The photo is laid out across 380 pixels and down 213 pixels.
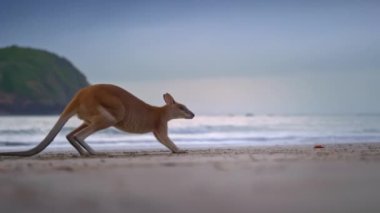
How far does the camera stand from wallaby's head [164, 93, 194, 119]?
10398mm

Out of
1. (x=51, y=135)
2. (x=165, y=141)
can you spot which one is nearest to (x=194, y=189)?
(x=51, y=135)

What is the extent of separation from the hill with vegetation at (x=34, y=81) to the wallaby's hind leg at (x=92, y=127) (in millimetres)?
31336

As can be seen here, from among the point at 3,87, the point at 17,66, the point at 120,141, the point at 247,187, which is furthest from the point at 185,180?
the point at 17,66

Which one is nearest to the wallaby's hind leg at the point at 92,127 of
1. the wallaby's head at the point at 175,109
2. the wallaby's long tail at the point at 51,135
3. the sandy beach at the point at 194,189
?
the wallaby's long tail at the point at 51,135

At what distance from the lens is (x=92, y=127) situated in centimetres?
885

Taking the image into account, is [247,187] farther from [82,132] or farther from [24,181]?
[82,132]

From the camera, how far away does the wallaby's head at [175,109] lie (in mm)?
10398

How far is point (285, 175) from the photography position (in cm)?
486

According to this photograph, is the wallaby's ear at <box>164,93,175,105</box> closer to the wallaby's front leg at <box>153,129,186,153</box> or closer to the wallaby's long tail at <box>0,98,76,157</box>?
the wallaby's front leg at <box>153,129,186,153</box>

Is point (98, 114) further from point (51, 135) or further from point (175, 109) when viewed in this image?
point (175, 109)

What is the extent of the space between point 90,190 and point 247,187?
3.73 feet

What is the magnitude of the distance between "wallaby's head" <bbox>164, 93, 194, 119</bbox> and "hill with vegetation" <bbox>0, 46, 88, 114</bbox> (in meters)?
30.3

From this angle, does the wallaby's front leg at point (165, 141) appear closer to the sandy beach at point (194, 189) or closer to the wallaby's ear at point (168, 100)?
Result: the wallaby's ear at point (168, 100)

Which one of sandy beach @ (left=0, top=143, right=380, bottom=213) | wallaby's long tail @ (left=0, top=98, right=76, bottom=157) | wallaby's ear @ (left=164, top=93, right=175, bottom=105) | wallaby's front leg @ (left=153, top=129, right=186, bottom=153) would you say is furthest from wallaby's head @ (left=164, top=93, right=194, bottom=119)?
sandy beach @ (left=0, top=143, right=380, bottom=213)
